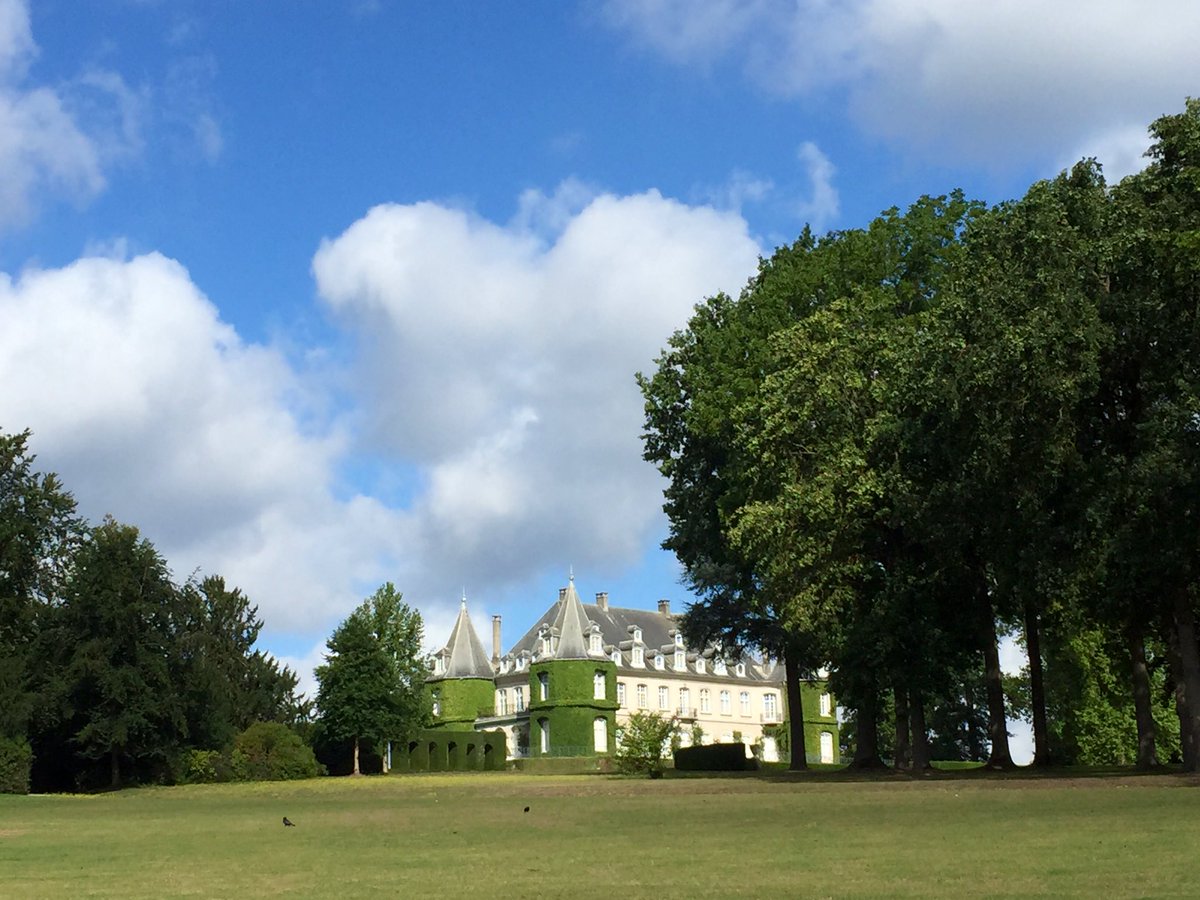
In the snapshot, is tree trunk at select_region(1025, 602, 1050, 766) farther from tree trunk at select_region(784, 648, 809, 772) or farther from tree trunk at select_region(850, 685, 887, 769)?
tree trunk at select_region(784, 648, 809, 772)

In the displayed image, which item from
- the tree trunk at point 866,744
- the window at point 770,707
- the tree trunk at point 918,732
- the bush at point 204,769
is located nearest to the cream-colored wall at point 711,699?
the window at point 770,707

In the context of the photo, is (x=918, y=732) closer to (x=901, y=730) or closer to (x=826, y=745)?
(x=901, y=730)

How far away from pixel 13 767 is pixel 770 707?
84.2 meters

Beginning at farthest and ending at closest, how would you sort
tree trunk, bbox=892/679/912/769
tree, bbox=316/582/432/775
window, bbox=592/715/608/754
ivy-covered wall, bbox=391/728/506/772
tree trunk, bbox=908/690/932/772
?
window, bbox=592/715/608/754
ivy-covered wall, bbox=391/728/506/772
tree, bbox=316/582/432/775
tree trunk, bbox=908/690/932/772
tree trunk, bbox=892/679/912/769

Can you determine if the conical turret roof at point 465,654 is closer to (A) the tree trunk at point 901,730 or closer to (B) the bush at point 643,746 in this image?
(B) the bush at point 643,746

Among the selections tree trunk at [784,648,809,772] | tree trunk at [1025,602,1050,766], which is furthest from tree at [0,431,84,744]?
tree trunk at [1025,602,1050,766]

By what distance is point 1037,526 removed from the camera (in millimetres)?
35344

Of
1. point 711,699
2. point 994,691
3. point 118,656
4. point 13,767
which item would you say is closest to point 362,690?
point 118,656

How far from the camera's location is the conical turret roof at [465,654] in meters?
116

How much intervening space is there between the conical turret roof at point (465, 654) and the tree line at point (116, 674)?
35.3 metres

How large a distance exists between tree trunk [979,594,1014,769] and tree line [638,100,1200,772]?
90 millimetres

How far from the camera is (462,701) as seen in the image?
11425cm

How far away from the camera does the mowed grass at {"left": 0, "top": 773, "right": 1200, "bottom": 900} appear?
13.4m

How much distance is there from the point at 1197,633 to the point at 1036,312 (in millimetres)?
12266
